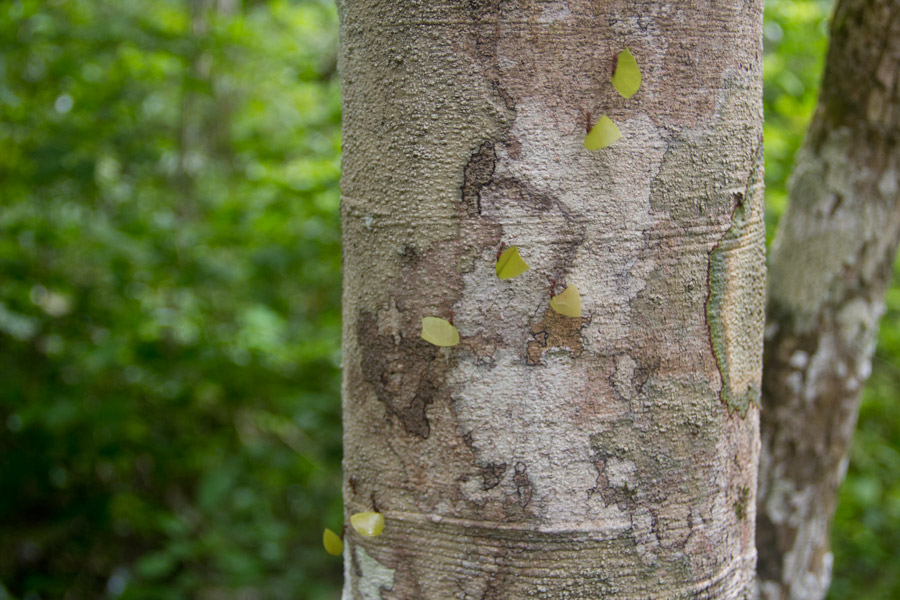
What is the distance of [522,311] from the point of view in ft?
2.14

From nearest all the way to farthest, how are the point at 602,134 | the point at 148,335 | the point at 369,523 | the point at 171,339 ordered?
1. the point at 602,134
2. the point at 369,523
3. the point at 148,335
4. the point at 171,339

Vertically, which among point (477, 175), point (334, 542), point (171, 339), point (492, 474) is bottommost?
point (171, 339)

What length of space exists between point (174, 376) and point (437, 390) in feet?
7.61

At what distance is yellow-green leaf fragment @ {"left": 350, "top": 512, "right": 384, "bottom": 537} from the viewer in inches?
28.6

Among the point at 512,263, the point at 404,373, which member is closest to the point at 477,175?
the point at 512,263

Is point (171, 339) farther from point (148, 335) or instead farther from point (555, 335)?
point (555, 335)

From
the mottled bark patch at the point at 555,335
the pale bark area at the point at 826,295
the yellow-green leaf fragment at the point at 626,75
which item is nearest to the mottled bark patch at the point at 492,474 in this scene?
the mottled bark patch at the point at 555,335

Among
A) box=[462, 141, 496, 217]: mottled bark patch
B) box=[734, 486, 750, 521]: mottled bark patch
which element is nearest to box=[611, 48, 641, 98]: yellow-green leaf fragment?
box=[462, 141, 496, 217]: mottled bark patch

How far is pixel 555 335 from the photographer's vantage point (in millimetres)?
650

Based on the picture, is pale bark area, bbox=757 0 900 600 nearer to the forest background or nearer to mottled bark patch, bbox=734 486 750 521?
mottled bark patch, bbox=734 486 750 521

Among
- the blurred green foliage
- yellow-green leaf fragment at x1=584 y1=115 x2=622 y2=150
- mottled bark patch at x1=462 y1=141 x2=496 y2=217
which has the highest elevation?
yellow-green leaf fragment at x1=584 y1=115 x2=622 y2=150

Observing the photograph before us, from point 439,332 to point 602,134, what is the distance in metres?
0.24

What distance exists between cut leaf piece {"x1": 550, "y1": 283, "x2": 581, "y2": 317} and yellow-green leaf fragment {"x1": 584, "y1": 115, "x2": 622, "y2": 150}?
0.13m

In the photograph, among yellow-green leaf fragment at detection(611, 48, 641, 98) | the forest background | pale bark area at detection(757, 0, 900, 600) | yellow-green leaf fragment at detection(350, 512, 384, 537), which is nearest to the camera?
yellow-green leaf fragment at detection(611, 48, 641, 98)
